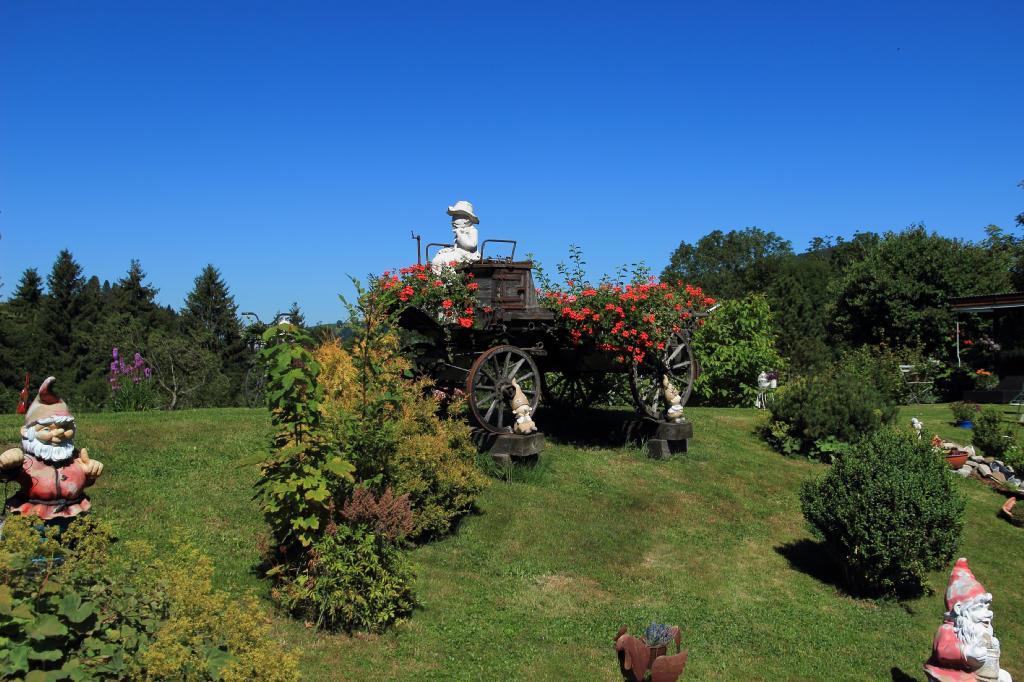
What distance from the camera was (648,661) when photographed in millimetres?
5359

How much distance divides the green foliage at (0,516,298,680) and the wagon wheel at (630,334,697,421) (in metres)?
7.75

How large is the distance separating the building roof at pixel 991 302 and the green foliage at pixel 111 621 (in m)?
23.0

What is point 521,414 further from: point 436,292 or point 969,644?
point 969,644

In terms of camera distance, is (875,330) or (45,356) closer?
(875,330)

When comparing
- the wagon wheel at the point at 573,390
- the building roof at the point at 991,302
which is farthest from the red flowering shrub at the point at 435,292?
the building roof at the point at 991,302

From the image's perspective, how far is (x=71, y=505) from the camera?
514cm

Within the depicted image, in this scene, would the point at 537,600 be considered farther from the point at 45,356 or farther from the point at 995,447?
the point at 45,356

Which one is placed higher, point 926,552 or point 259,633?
point 259,633

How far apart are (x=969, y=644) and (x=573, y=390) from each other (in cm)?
847

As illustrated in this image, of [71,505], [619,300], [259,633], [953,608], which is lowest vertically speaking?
[953,608]

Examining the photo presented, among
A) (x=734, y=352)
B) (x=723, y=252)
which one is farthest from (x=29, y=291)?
(x=723, y=252)

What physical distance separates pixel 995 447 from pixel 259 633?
44.2 feet

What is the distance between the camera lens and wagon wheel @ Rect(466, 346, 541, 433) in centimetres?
926

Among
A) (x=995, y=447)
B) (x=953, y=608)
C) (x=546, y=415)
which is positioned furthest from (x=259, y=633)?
(x=995, y=447)
